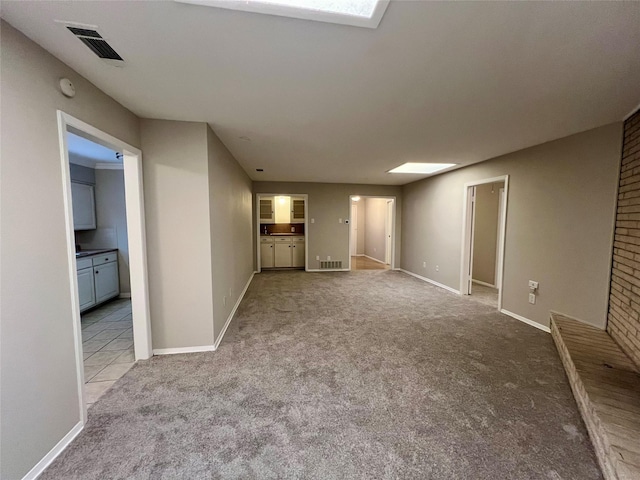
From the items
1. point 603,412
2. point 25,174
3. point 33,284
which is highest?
point 25,174

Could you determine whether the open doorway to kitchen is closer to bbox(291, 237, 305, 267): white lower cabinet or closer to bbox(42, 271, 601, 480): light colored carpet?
bbox(291, 237, 305, 267): white lower cabinet

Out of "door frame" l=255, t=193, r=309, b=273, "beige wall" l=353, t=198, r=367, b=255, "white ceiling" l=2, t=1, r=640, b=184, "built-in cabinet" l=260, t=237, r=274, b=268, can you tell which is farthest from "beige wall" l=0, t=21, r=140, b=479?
"beige wall" l=353, t=198, r=367, b=255

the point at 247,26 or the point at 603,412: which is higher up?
the point at 247,26

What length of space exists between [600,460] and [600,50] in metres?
2.28

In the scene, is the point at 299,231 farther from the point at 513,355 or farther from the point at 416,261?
the point at 513,355

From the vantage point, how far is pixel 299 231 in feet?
24.9

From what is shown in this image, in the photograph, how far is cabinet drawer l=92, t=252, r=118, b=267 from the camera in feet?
13.1

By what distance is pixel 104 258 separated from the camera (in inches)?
165

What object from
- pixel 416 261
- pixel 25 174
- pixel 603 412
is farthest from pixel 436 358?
pixel 416 261

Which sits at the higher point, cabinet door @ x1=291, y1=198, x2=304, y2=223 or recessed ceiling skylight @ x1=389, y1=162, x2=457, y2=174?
recessed ceiling skylight @ x1=389, y1=162, x2=457, y2=174

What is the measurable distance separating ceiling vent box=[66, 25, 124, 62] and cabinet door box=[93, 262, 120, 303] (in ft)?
11.9

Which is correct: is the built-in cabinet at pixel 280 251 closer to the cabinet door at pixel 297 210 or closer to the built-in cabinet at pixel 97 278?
the cabinet door at pixel 297 210

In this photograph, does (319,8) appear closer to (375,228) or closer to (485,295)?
(485,295)

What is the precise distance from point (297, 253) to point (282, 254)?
1.35 feet
